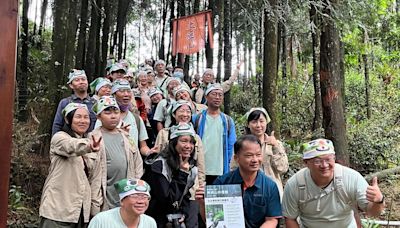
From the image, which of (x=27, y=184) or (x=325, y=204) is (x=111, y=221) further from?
(x=27, y=184)

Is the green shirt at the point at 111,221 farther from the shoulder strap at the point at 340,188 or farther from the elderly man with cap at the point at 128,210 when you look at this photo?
the shoulder strap at the point at 340,188

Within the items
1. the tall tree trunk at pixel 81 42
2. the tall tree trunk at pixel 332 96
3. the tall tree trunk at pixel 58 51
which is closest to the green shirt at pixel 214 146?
the tall tree trunk at pixel 332 96

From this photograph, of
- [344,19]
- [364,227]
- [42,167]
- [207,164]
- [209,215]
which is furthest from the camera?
[344,19]

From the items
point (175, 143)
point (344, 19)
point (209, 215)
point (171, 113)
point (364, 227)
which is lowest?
point (364, 227)

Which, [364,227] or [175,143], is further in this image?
[364,227]

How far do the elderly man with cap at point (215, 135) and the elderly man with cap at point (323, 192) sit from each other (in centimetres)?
154

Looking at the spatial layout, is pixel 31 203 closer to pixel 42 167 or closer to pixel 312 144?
pixel 42 167

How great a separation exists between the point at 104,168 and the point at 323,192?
2082 mm

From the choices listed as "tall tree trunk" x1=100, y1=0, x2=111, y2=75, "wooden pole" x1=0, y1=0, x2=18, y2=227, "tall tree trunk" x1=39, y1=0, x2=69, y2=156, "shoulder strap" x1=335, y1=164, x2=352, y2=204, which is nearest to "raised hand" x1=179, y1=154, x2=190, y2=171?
"shoulder strap" x1=335, y1=164, x2=352, y2=204

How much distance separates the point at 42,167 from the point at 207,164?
3.83 metres

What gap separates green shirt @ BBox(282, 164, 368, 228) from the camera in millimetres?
3680

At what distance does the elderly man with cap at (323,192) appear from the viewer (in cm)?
361

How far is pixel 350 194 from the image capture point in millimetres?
3680

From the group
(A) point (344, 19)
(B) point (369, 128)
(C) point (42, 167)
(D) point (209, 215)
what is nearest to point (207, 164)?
(D) point (209, 215)
